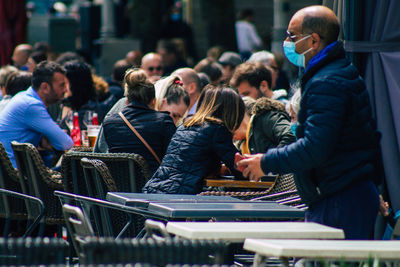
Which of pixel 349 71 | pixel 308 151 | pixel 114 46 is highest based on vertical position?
pixel 349 71

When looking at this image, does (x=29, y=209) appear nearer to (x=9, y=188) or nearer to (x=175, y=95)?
(x=9, y=188)

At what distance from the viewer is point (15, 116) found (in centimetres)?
733

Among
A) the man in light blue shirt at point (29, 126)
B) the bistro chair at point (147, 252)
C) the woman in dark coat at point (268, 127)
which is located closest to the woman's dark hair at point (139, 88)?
the woman in dark coat at point (268, 127)

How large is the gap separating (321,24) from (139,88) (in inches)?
90.7

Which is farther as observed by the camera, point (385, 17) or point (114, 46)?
point (114, 46)

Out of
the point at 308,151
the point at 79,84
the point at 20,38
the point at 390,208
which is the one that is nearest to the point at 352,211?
the point at 308,151

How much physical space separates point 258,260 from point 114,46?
16.6 meters

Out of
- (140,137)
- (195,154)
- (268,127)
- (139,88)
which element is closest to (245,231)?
(195,154)

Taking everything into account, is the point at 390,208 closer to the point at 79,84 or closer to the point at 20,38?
the point at 79,84

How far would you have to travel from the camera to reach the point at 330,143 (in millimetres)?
4148

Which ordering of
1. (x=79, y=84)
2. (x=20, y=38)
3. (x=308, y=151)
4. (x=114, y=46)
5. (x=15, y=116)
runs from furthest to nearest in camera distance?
1. (x=114, y=46)
2. (x=20, y=38)
3. (x=79, y=84)
4. (x=15, y=116)
5. (x=308, y=151)

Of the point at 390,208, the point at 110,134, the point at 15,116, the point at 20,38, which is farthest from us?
the point at 20,38

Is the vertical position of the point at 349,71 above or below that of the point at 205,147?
above

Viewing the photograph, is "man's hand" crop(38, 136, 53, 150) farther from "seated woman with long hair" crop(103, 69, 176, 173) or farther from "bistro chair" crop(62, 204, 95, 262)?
"bistro chair" crop(62, 204, 95, 262)
